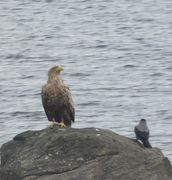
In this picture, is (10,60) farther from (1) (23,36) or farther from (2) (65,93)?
(2) (65,93)

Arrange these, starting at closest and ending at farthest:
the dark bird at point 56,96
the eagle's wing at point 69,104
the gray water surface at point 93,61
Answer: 1. the dark bird at point 56,96
2. the eagle's wing at point 69,104
3. the gray water surface at point 93,61

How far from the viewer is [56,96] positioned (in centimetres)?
1419

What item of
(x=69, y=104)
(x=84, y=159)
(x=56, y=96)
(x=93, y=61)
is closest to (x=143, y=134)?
(x=69, y=104)

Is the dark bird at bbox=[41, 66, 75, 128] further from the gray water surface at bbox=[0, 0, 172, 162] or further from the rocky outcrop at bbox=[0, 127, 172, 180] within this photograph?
the gray water surface at bbox=[0, 0, 172, 162]

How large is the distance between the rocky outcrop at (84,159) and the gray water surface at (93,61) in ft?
27.7

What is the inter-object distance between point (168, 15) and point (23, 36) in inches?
320

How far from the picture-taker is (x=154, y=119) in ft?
84.9

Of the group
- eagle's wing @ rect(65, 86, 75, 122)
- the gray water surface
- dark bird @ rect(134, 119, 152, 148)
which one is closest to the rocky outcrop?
dark bird @ rect(134, 119, 152, 148)

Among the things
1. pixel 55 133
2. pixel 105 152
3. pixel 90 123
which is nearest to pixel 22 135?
pixel 55 133

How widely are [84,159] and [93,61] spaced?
24498 mm

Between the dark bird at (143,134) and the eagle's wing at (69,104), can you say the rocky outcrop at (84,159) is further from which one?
the eagle's wing at (69,104)

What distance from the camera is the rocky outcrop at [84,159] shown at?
12.0 meters

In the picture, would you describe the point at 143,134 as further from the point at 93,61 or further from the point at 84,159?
the point at 93,61

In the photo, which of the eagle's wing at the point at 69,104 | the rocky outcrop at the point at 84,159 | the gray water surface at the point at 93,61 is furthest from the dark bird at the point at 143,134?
the gray water surface at the point at 93,61
